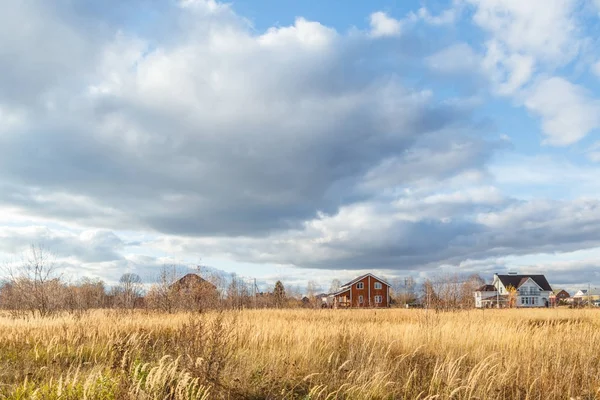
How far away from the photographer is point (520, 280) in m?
82.2

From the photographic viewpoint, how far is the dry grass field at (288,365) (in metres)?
6.11

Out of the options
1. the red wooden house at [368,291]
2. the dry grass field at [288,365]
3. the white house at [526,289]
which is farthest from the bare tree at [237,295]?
the white house at [526,289]

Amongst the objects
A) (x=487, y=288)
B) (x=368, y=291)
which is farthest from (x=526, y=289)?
(x=368, y=291)

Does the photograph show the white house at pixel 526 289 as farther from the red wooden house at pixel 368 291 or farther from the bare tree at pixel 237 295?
the bare tree at pixel 237 295

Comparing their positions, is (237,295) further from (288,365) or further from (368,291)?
(368,291)

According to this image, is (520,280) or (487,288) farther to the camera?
(487,288)

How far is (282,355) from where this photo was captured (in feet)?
28.7

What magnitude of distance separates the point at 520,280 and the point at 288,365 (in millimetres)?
84709

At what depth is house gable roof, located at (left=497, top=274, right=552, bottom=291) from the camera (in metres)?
80.9

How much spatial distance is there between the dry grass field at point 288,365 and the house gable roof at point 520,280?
3020 inches

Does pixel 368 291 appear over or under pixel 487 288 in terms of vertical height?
over

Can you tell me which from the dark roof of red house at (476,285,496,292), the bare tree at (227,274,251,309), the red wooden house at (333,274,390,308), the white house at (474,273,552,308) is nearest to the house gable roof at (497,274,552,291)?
the white house at (474,273,552,308)

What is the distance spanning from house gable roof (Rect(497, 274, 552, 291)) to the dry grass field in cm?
7670

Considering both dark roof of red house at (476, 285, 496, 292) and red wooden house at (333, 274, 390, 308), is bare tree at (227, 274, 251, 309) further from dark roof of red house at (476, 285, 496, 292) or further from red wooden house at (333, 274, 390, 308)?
dark roof of red house at (476, 285, 496, 292)
